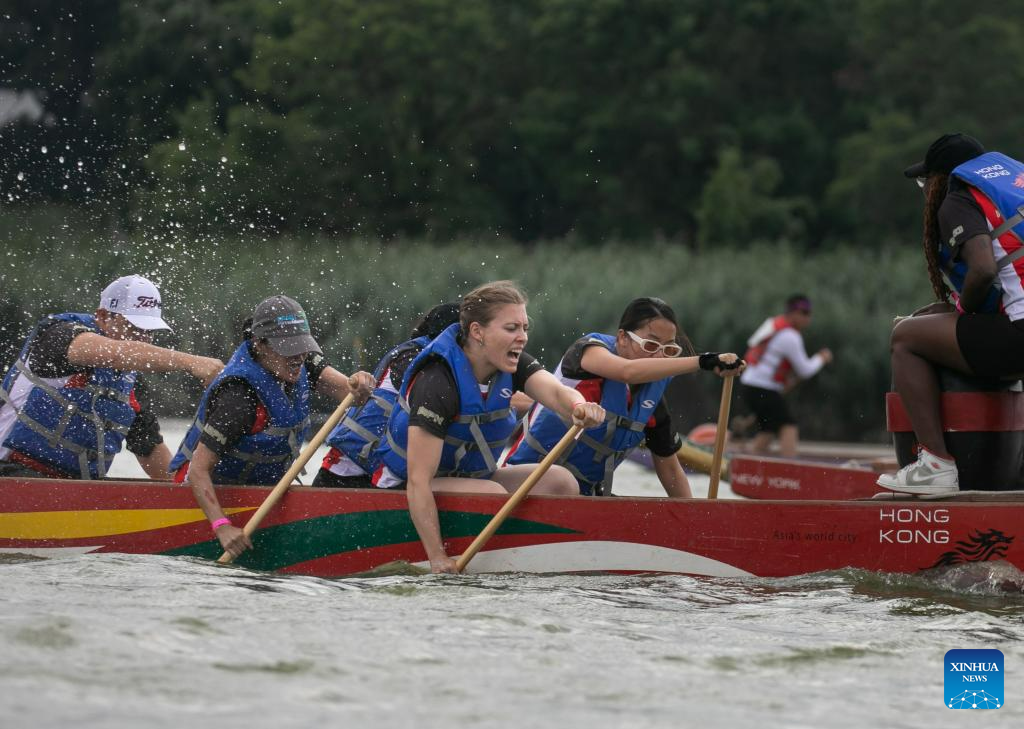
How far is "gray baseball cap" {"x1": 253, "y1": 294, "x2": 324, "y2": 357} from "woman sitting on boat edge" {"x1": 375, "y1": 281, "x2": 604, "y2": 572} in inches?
20.0

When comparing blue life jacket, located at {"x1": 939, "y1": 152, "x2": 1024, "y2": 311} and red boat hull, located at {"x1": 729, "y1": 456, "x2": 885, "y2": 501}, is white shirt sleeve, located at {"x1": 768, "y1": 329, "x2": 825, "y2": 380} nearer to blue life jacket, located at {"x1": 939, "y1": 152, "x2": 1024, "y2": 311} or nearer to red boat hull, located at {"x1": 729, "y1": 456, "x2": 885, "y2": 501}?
red boat hull, located at {"x1": 729, "y1": 456, "x2": 885, "y2": 501}

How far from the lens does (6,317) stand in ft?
66.9

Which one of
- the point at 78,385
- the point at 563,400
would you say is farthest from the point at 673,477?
the point at 78,385

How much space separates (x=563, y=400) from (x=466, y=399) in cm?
39

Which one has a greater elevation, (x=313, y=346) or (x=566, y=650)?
(x=313, y=346)

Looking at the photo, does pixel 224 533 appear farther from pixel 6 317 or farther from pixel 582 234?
pixel 582 234

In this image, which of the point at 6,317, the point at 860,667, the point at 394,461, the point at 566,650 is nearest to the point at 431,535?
the point at 394,461

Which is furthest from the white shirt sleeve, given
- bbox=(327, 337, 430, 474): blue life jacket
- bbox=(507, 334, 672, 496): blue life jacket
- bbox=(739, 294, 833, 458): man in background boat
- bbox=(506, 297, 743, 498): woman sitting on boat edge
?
bbox=(327, 337, 430, 474): blue life jacket

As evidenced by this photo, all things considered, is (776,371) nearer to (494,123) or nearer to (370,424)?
(370,424)

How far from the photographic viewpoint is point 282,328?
6.71m

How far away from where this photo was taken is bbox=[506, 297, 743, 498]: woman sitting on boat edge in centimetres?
655

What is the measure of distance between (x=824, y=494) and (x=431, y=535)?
4.54 m

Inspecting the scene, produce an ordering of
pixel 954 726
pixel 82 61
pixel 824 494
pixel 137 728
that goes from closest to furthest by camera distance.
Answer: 1. pixel 137 728
2. pixel 954 726
3. pixel 824 494
4. pixel 82 61

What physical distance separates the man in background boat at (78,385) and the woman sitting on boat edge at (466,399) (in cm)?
139
